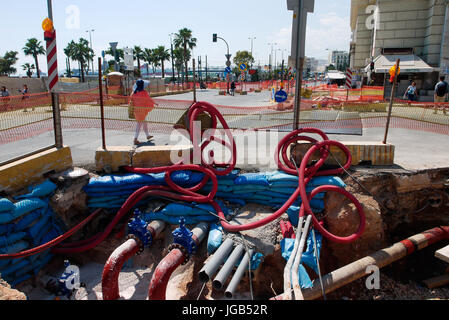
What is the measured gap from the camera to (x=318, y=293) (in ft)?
13.4

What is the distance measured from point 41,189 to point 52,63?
2.13 m

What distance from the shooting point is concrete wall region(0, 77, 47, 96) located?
2547 cm

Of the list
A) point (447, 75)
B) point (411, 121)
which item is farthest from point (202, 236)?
point (447, 75)

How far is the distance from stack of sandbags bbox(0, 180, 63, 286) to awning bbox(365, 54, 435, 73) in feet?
65.7

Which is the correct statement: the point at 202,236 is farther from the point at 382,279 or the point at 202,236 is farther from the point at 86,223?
the point at 382,279

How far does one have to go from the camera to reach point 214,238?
4613 millimetres

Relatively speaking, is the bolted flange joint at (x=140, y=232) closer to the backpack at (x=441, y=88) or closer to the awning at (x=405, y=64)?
the backpack at (x=441, y=88)

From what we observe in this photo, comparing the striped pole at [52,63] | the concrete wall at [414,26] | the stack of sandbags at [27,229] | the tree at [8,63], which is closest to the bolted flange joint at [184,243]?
the stack of sandbags at [27,229]

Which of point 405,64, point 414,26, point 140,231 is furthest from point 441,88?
point 140,231

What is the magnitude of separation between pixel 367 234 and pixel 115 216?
4135 millimetres

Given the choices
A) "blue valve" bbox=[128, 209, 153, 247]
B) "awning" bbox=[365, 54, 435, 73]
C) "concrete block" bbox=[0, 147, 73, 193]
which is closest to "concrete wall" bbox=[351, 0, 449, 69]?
"awning" bbox=[365, 54, 435, 73]

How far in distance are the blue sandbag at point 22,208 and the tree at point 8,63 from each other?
185ft

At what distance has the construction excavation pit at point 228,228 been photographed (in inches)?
172

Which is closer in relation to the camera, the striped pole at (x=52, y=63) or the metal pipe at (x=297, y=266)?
the metal pipe at (x=297, y=266)
